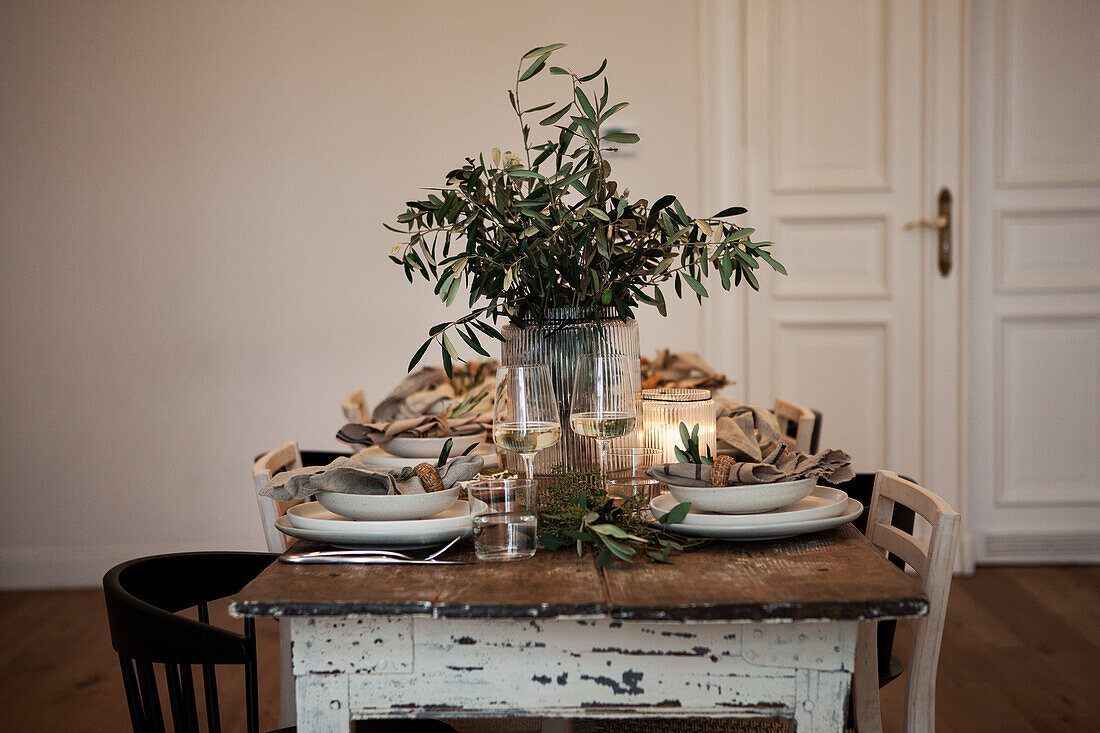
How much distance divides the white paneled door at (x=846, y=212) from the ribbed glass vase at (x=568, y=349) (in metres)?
2.14

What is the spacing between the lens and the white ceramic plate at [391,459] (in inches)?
58.1

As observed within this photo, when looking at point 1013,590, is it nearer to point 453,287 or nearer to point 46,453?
point 453,287

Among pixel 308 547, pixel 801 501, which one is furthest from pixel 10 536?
pixel 801 501

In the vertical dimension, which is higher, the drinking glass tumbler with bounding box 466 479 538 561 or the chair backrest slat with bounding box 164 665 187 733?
the drinking glass tumbler with bounding box 466 479 538 561

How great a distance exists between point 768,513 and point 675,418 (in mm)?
346

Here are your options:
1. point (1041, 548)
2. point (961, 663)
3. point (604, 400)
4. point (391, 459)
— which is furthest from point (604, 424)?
point (1041, 548)

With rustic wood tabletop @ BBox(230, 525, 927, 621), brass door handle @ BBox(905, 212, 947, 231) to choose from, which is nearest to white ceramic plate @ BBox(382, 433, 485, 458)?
rustic wood tabletop @ BBox(230, 525, 927, 621)

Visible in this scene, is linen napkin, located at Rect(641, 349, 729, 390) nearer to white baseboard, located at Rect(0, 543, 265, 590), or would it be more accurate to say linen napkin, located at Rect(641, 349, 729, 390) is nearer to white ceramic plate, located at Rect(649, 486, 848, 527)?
white ceramic plate, located at Rect(649, 486, 848, 527)

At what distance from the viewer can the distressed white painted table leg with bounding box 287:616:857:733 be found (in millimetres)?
917

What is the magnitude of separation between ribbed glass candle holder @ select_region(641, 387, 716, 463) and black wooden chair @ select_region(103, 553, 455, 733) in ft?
1.74

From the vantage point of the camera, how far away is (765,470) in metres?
1.13

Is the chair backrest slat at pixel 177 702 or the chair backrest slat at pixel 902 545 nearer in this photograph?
the chair backrest slat at pixel 177 702

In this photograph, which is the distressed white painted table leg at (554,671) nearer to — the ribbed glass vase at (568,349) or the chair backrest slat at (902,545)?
the chair backrest slat at (902,545)

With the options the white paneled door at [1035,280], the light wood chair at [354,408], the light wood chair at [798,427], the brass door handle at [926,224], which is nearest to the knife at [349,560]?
the light wood chair at [798,427]
